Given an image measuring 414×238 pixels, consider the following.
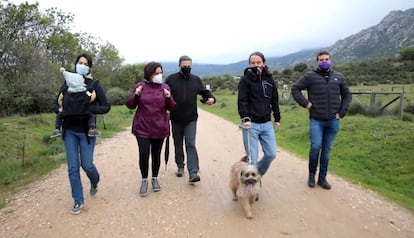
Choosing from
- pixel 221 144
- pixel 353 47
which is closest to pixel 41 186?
pixel 221 144

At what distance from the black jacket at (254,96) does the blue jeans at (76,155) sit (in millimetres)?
2396

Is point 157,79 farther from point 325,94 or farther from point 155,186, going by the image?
point 325,94

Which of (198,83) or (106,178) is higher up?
(198,83)

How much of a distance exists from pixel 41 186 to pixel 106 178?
1.20 metres

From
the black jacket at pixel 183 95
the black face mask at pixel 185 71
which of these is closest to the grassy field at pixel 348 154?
the black jacket at pixel 183 95

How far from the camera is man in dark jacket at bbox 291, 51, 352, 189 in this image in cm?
588

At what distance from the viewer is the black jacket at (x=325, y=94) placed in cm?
587

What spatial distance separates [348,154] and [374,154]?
0.67 m

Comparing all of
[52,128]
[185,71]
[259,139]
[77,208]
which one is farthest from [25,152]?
[259,139]

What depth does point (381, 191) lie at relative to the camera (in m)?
6.30

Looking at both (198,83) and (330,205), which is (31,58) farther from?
(330,205)

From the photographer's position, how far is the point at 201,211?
5078mm

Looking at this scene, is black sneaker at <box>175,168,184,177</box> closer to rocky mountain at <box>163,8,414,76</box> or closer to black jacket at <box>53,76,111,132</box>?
black jacket at <box>53,76,111,132</box>

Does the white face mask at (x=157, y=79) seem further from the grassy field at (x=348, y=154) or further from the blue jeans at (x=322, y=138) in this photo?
the grassy field at (x=348, y=154)
